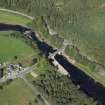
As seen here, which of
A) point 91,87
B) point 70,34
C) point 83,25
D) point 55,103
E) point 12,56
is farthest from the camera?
point 83,25

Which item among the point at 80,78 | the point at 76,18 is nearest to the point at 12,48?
the point at 80,78

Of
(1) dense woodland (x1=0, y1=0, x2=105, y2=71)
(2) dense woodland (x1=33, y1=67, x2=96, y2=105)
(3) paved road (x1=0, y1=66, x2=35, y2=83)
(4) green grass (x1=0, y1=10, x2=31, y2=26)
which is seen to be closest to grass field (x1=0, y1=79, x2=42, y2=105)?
(3) paved road (x1=0, y1=66, x2=35, y2=83)

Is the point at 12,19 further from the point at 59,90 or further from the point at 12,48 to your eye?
the point at 59,90

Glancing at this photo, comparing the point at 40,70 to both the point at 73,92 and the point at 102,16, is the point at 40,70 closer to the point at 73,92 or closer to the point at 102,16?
the point at 73,92

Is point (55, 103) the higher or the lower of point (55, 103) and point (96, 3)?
the lower

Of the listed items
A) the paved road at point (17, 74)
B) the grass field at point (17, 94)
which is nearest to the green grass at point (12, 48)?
the paved road at point (17, 74)

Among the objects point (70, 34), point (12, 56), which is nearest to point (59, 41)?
point (70, 34)
